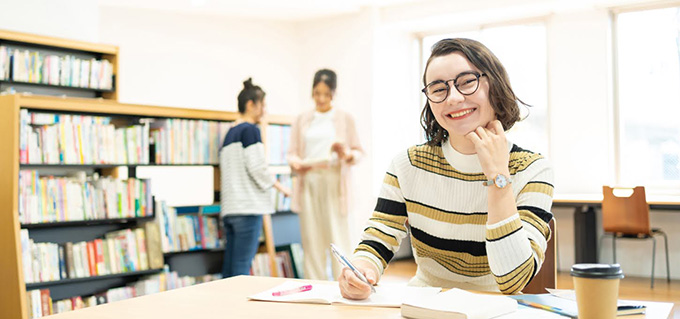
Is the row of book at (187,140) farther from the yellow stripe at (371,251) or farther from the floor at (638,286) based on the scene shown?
the yellow stripe at (371,251)

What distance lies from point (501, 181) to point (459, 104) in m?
0.23

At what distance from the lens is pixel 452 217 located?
1612 mm

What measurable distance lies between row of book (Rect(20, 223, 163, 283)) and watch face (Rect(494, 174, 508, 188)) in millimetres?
2842

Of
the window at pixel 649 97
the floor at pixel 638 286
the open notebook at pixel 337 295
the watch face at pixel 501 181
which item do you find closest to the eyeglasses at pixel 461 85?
the watch face at pixel 501 181

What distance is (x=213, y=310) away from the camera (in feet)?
4.27

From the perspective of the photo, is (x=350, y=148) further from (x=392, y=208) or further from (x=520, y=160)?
(x=520, y=160)

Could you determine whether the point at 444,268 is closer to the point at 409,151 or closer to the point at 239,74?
the point at 409,151

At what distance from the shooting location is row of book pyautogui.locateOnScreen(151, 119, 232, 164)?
408 cm

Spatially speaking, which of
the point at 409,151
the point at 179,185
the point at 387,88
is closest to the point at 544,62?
the point at 387,88

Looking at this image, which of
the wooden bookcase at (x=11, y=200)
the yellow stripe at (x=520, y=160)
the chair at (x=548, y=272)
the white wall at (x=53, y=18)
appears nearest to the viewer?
the yellow stripe at (x=520, y=160)

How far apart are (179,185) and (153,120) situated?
2.99 metres

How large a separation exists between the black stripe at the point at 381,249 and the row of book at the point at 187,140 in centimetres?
269

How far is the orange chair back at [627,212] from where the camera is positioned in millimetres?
5105

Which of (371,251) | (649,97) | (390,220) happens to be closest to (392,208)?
(390,220)
